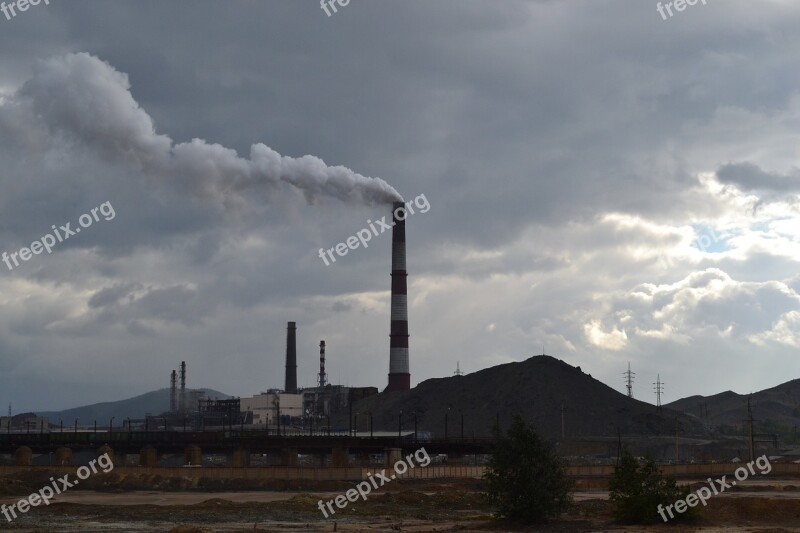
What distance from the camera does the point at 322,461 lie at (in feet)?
408

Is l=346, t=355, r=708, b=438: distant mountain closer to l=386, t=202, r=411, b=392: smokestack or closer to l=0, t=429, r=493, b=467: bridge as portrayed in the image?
l=386, t=202, r=411, b=392: smokestack

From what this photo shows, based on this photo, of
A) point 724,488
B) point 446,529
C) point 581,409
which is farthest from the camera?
point 581,409

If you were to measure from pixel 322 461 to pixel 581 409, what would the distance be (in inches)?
2890

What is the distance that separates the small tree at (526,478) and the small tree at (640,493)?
3.05 meters

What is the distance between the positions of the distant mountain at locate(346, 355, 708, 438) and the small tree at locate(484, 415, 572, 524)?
368ft

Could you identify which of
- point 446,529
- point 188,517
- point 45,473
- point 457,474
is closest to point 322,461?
point 457,474

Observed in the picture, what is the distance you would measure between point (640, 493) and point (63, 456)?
81.8 m

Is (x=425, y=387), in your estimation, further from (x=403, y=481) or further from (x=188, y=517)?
(x=188, y=517)

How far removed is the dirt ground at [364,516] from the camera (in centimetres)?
5066

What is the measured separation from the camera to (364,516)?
58500mm

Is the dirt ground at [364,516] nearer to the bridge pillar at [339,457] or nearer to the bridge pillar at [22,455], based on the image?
the bridge pillar at [339,457]

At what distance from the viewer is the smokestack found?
150125mm

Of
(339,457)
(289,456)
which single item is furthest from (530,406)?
(339,457)

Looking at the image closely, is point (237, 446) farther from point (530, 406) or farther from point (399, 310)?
point (530, 406)
